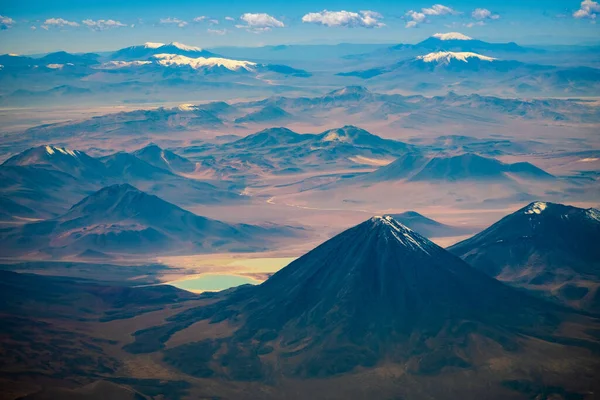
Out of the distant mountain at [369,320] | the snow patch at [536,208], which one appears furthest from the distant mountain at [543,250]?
the distant mountain at [369,320]

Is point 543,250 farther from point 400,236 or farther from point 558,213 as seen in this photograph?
point 400,236

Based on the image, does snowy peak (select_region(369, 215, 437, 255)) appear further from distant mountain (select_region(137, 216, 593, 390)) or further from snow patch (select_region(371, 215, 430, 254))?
distant mountain (select_region(137, 216, 593, 390))

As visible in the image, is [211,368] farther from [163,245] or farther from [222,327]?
[163,245]

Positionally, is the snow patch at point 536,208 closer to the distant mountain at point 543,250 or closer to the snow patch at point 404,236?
the distant mountain at point 543,250

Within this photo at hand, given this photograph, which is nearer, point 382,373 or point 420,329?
point 382,373

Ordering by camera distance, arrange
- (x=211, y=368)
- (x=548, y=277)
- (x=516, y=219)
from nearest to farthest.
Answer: (x=211, y=368) → (x=548, y=277) → (x=516, y=219)

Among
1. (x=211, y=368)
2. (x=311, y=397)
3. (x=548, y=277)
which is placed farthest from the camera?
(x=548, y=277)

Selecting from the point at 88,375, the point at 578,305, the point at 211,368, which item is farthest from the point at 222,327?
the point at 578,305
